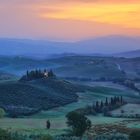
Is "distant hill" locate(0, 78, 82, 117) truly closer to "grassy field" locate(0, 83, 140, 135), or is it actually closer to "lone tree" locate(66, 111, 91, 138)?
"grassy field" locate(0, 83, 140, 135)

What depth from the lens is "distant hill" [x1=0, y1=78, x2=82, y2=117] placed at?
14025 cm

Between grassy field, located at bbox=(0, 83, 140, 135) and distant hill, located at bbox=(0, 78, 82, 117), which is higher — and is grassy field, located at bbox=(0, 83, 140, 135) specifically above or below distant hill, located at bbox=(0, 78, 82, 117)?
below

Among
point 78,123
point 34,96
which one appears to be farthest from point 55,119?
point 34,96

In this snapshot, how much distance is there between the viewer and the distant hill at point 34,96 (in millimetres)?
140250

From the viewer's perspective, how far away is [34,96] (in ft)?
Result: 529

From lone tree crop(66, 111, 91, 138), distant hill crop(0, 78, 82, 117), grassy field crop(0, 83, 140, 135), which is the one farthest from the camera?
distant hill crop(0, 78, 82, 117)

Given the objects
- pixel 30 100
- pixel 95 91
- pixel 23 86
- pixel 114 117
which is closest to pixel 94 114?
pixel 114 117

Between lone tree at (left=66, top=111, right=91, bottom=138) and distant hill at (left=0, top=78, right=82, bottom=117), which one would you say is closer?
lone tree at (left=66, top=111, right=91, bottom=138)

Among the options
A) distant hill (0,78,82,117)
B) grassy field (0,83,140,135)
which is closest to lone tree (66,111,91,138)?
grassy field (0,83,140,135)

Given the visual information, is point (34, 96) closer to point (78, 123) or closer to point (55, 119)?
point (55, 119)

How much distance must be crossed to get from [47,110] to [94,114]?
14661mm

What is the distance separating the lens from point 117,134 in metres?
86.4

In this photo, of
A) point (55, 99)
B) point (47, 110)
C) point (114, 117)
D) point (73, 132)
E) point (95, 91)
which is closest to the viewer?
point (73, 132)

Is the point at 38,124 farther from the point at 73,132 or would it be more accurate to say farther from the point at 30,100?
the point at 30,100
